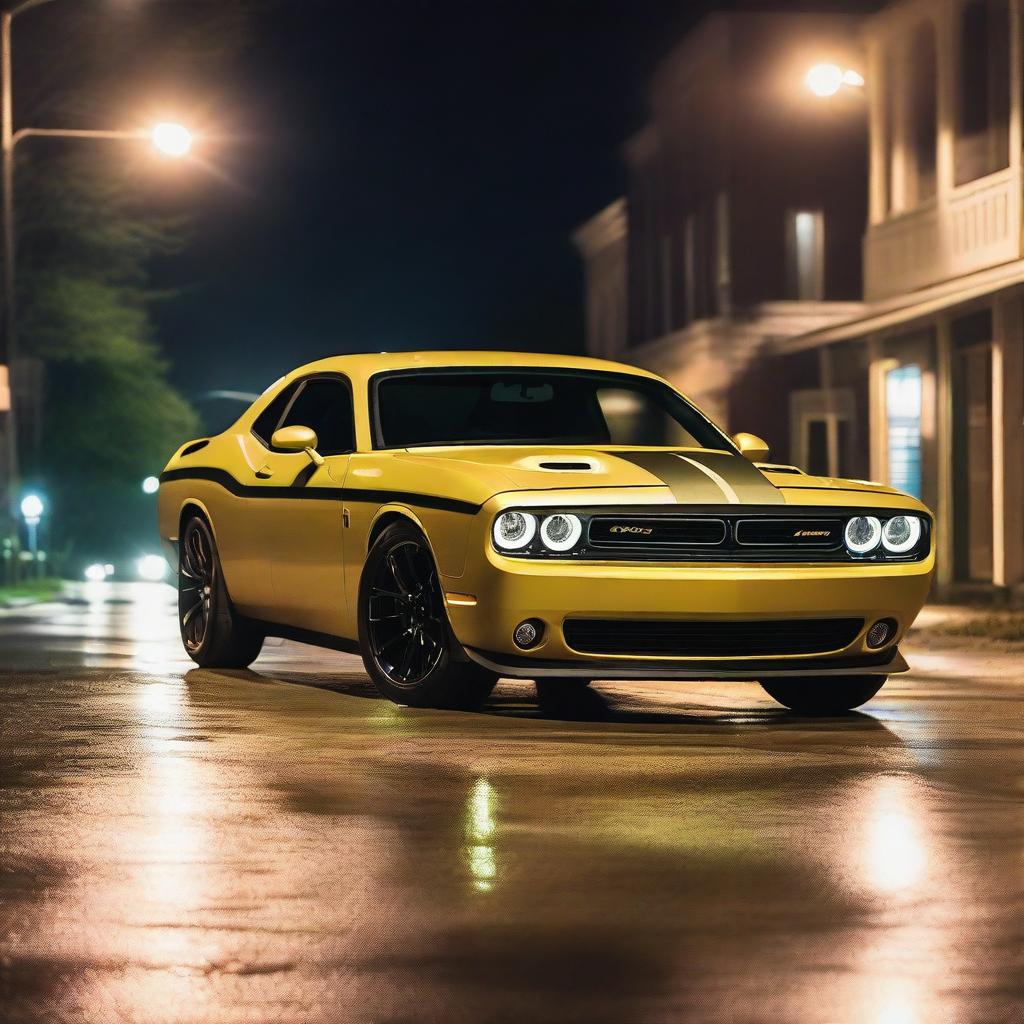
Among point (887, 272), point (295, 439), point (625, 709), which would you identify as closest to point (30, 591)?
point (887, 272)

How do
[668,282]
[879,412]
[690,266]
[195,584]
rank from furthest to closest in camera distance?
1. [668,282]
2. [690,266]
3. [879,412]
4. [195,584]

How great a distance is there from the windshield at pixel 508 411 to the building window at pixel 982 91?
1449 cm

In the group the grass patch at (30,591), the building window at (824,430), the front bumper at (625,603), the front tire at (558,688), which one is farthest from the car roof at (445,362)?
the building window at (824,430)

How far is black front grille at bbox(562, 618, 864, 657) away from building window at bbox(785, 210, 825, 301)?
2958 cm

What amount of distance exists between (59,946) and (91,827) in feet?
6.33

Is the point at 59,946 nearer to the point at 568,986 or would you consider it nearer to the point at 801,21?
the point at 568,986

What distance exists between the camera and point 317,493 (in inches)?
483

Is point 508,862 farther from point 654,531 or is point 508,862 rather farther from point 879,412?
point 879,412

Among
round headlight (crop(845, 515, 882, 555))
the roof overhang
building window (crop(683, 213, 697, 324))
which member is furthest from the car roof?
building window (crop(683, 213, 697, 324))

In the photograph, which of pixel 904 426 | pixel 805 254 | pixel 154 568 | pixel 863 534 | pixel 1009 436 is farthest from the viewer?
pixel 154 568

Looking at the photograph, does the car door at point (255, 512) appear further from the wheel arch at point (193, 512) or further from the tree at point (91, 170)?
the tree at point (91, 170)

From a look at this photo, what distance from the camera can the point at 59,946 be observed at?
6.20 meters

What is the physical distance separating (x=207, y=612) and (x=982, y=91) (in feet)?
52.3

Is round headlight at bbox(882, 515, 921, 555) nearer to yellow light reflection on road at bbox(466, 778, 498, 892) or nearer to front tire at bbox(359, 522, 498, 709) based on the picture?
front tire at bbox(359, 522, 498, 709)
